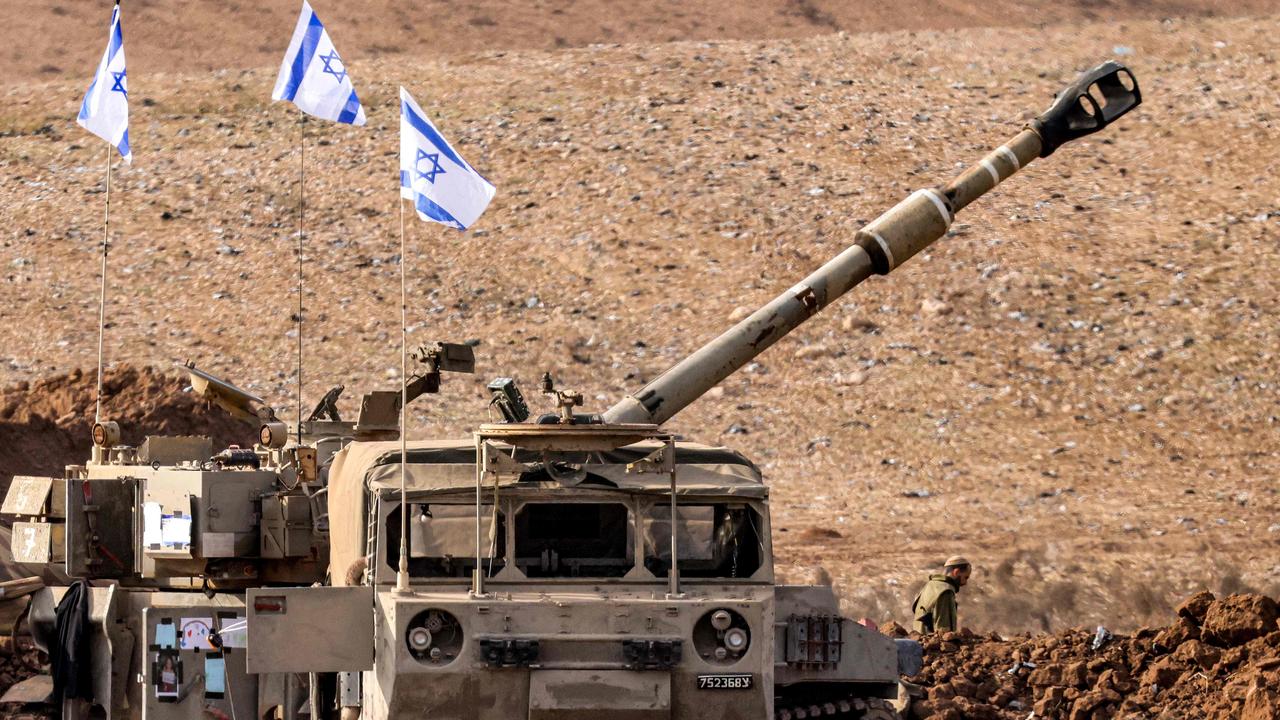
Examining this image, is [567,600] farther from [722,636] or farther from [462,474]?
[462,474]

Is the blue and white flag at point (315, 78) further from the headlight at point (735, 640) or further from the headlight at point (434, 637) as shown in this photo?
the headlight at point (735, 640)

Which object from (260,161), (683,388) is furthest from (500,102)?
(683,388)

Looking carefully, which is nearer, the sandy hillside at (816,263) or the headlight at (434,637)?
the headlight at (434,637)

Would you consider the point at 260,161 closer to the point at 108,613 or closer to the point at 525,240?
the point at 525,240

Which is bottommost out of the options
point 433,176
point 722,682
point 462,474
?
point 722,682

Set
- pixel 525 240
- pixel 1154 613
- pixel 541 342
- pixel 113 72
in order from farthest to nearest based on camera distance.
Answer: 1. pixel 525 240
2. pixel 541 342
3. pixel 1154 613
4. pixel 113 72

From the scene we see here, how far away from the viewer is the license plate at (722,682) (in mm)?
9953

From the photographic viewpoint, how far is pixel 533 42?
45969 mm

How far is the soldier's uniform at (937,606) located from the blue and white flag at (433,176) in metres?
5.53

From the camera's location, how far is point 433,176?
12.2 m

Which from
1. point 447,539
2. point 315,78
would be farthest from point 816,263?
point 447,539

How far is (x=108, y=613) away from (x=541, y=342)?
16.3 metres

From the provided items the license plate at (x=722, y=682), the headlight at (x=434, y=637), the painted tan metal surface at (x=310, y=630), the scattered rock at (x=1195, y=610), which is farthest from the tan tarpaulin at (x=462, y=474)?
the scattered rock at (x=1195, y=610)

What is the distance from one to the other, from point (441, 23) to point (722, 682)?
3907cm
